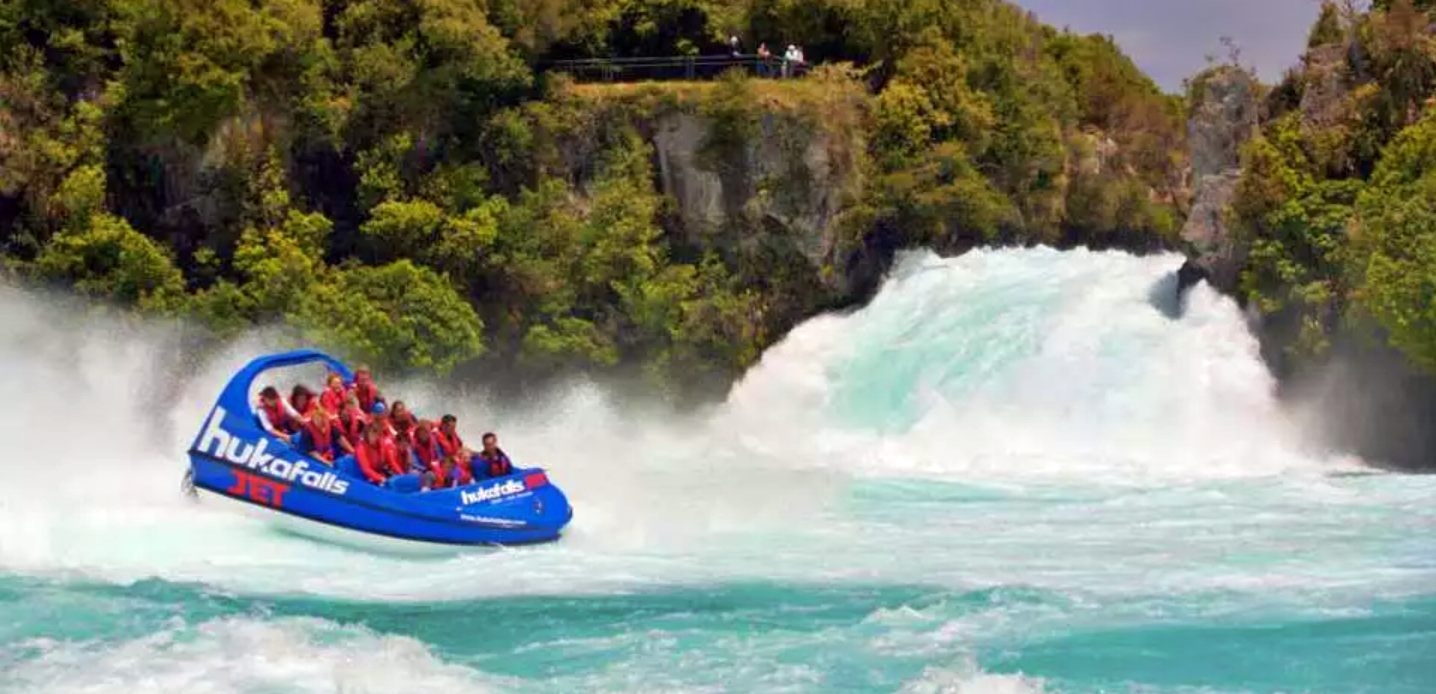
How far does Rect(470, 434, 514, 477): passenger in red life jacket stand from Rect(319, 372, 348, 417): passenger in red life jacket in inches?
70.2

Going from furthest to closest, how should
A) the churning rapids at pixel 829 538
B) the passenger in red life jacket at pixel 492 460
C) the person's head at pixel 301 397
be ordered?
the person's head at pixel 301 397 → the passenger in red life jacket at pixel 492 460 → the churning rapids at pixel 829 538

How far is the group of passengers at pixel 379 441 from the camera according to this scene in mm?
18141

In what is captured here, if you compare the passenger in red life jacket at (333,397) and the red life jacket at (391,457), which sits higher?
the passenger in red life jacket at (333,397)

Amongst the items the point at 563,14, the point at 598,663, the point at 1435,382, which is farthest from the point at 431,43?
the point at 598,663

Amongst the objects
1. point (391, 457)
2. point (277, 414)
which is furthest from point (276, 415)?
point (391, 457)

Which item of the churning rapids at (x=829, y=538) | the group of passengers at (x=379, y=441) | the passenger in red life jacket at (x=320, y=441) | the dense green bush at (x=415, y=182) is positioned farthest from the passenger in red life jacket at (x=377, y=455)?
the dense green bush at (x=415, y=182)

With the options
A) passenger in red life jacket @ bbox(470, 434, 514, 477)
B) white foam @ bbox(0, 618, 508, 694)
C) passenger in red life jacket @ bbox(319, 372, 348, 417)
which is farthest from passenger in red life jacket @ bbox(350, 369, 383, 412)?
white foam @ bbox(0, 618, 508, 694)

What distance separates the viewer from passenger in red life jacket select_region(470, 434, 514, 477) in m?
18.4

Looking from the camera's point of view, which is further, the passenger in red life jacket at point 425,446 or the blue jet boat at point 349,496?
the passenger in red life jacket at point 425,446

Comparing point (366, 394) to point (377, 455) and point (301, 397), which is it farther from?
point (377, 455)

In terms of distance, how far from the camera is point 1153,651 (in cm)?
1287

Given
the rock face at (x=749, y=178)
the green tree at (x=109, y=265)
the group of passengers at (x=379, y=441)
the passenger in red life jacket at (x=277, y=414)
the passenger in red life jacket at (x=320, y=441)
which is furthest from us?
the rock face at (x=749, y=178)

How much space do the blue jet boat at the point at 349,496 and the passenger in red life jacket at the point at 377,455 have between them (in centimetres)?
14

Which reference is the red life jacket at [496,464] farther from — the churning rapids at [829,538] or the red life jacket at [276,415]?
the red life jacket at [276,415]
